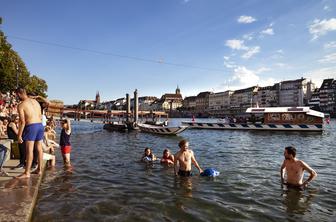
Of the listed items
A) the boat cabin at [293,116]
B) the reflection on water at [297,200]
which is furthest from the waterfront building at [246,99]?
the reflection on water at [297,200]

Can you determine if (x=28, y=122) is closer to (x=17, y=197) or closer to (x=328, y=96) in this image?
(x=17, y=197)

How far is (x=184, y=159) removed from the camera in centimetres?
1145

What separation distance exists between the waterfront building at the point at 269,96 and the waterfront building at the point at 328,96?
28.5 meters

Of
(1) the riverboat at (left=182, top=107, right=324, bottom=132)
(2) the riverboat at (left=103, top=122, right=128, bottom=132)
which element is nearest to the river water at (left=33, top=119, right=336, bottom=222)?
(1) the riverboat at (left=182, top=107, right=324, bottom=132)

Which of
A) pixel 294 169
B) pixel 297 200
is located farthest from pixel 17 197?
pixel 294 169

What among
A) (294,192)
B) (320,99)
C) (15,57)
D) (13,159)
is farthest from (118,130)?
(320,99)

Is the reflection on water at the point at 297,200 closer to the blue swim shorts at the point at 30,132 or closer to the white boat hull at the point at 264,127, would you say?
the blue swim shorts at the point at 30,132

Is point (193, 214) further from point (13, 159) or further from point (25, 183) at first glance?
point (13, 159)

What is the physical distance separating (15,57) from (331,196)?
62.2 metres

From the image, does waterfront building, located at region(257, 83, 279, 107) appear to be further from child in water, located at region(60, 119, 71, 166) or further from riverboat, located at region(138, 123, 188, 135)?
child in water, located at region(60, 119, 71, 166)

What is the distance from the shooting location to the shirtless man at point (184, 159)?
438 inches

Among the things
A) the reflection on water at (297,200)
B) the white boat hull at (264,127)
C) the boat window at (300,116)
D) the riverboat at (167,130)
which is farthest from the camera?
the boat window at (300,116)

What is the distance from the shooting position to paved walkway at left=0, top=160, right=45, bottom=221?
5.30m

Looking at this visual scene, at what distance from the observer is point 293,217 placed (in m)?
7.43
